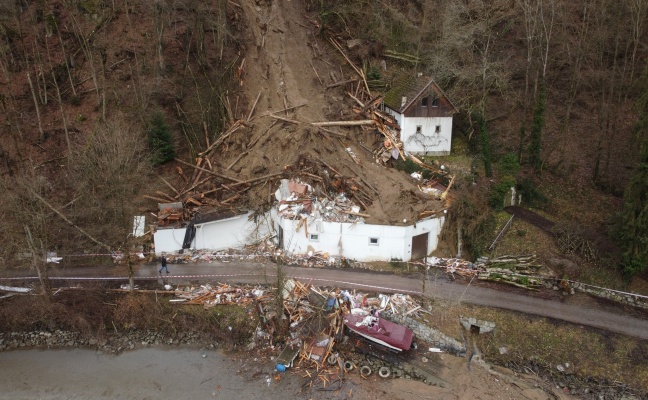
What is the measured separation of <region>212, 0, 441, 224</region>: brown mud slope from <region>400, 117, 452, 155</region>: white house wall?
1.93 m

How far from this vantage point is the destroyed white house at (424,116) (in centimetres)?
3010

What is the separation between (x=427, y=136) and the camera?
31.0 m


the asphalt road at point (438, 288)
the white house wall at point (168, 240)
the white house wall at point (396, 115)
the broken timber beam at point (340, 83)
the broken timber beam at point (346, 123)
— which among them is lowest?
the asphalt road at point (438, 288)

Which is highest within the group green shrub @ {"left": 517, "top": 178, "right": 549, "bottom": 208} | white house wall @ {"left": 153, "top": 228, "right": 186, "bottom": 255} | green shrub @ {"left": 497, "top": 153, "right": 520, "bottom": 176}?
green shrub @ {"left": 497, "top": 153, "right": 520, "bottom": 176}

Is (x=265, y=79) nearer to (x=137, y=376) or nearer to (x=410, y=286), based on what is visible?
(x=410, y=286)

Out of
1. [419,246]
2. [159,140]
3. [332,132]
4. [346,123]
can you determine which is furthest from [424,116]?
[159,140]

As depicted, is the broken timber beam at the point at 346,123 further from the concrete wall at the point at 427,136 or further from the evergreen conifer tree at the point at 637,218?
the evergreen conifer tree at the point at 637,218

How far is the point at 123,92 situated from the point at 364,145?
1617 cm

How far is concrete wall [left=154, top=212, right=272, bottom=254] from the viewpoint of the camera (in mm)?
25297

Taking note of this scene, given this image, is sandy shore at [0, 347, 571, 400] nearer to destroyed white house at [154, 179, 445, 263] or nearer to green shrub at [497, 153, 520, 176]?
destroyed white house at [154, 179, 445, 263]

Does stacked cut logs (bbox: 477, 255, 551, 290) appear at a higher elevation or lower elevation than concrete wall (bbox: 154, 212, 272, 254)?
lower

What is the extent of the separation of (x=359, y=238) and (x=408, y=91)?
11.5 meters

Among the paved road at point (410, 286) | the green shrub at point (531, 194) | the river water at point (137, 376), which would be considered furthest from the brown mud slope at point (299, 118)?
the river water at point (137, 376)

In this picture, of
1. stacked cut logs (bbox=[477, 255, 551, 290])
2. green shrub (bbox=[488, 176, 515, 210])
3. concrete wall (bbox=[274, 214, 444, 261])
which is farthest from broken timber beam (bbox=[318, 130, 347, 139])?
stacked cut logs (bbox=[477, 255, 551, 290])
